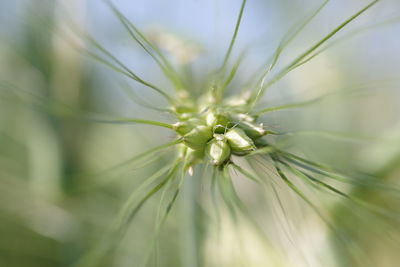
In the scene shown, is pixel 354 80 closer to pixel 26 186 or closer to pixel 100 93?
pixel 100 93

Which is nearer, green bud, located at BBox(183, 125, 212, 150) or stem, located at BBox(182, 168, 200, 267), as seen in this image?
green bud, located at BBox(183, 125, 212, 150)

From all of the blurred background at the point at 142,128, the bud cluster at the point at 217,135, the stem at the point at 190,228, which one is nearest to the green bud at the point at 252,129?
the bud cluster at the point at 217,135

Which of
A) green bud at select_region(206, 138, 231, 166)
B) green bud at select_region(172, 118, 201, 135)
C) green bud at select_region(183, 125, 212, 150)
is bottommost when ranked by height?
green bud at select_region(206, 138, 231, 166)

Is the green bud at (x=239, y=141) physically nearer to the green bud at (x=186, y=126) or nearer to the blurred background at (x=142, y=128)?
the green bud at (x=186, y=126)

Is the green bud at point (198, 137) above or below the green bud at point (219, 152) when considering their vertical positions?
above

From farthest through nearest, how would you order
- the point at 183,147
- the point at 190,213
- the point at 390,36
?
the point at 390,36
the point at 190,213
the point at 183,147

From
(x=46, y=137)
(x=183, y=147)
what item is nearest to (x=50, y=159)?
(x=46, y=137)

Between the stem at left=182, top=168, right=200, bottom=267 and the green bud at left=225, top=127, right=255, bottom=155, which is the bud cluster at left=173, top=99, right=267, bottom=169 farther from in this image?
the stem at left=182, top=168, right=200, bottom=267

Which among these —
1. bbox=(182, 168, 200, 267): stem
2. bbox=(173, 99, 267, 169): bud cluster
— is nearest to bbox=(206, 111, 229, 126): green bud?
bbox=(173, 99, 267, 169): bud cluster
